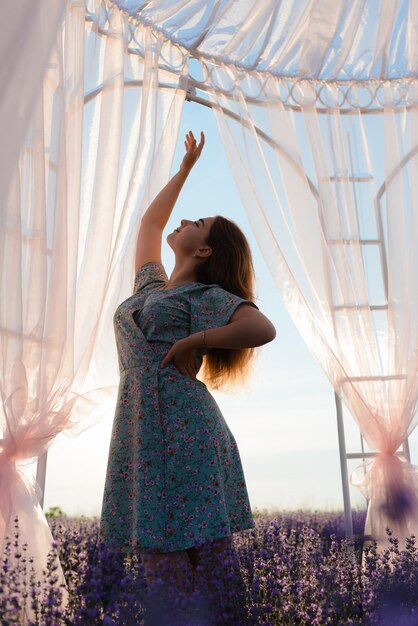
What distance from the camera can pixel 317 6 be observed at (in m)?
3.03

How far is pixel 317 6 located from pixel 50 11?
1.44 meters

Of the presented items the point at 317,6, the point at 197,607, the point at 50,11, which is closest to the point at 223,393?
the point at 197,607

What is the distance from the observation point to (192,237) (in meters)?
2.20

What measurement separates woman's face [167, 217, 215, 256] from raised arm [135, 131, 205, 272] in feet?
0.42

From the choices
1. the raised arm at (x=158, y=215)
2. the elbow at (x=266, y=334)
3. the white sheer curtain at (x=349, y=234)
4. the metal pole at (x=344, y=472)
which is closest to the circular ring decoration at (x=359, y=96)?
the white sheer curtain at (x=349, y=234)

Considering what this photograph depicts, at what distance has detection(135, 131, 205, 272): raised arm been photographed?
7.64ft

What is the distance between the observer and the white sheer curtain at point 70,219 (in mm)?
2008

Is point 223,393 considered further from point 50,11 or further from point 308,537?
point 50,11

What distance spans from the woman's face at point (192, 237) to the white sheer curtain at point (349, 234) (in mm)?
856

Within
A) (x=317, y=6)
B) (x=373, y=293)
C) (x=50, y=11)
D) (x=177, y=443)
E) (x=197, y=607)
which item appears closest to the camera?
(x=197, y=607)

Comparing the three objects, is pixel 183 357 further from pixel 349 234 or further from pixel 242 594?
pixel 349 234

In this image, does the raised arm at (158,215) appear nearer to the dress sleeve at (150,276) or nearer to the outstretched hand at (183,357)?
the dress sleeve at (150,276)

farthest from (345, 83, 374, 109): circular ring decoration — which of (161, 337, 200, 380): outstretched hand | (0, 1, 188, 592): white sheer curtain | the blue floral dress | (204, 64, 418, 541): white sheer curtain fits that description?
(161, 337, 200, 380): outstretched hand

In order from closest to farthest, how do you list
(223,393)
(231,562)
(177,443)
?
(231,562) < (177,443) < (223,393)
